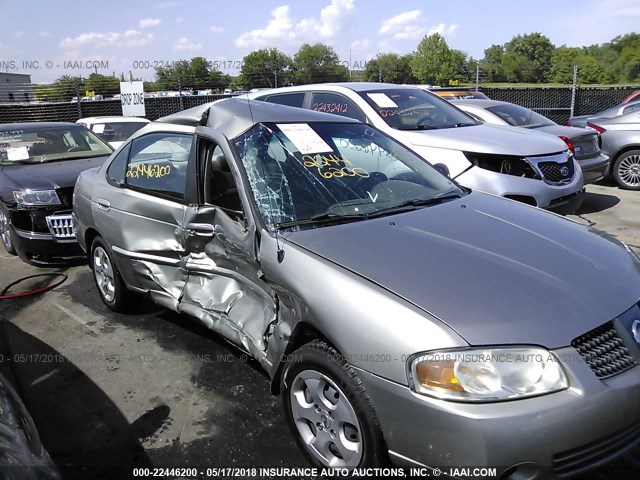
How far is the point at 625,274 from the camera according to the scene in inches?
97.0

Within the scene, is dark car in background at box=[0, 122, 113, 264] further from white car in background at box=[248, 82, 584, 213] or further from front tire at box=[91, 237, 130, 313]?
white car in background at box=[248, 82, 584, 213]

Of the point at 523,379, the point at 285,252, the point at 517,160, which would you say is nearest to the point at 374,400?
the point at 523,379

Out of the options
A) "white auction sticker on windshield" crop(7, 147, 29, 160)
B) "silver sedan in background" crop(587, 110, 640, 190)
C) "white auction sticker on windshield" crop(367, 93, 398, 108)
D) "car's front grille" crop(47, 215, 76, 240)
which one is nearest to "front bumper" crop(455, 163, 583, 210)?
"white auction sticker on windshield" crop(367, 93, 398, 108)

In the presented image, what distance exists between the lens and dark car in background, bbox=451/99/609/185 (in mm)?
7754

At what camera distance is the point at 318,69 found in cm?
2162

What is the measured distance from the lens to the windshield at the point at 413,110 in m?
6.26

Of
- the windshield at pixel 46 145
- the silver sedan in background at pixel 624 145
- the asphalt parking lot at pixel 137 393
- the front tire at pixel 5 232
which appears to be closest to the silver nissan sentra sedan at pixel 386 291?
the asphalt parking lot at pixel 137 393

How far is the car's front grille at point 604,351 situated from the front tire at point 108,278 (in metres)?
3.44

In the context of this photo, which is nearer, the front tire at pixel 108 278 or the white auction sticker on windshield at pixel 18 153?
the front tire at pixel 108 278

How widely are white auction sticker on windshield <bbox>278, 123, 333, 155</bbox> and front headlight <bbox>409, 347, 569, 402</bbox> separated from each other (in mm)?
1658

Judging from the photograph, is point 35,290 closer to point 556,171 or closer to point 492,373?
point 492,373

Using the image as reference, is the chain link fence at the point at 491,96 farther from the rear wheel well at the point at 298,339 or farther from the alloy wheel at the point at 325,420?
the alloy wheel at the point at 325,420

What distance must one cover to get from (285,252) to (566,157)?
15.3 feet

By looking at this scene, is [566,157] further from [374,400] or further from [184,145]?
[374,400]
